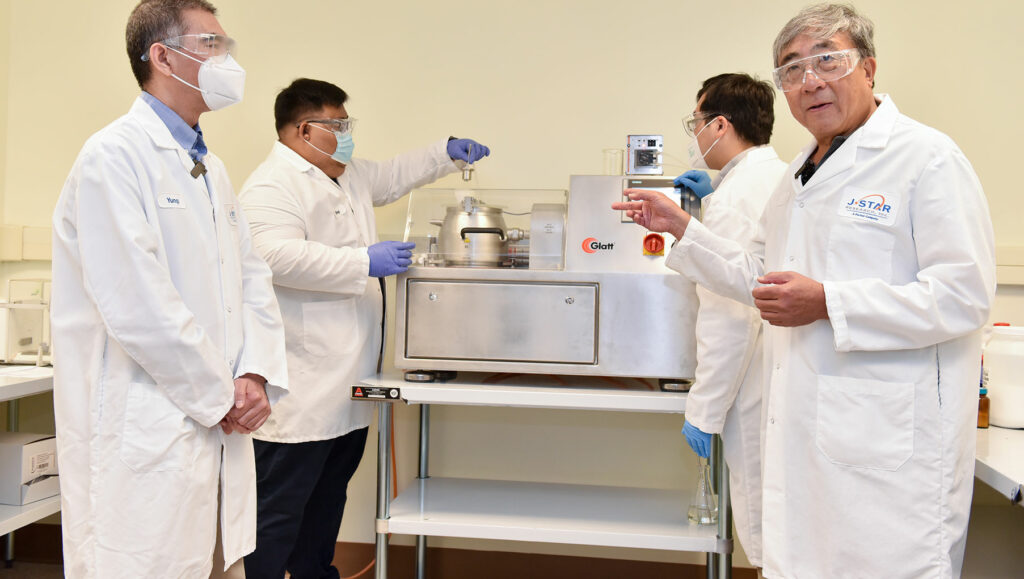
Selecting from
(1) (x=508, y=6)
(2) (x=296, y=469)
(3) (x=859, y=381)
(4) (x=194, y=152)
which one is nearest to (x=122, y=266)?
(4) (x=194, y=152)

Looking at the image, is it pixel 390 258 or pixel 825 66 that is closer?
pixel 825 66

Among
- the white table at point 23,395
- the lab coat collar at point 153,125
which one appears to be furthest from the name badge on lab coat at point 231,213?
the white table at point 23,395

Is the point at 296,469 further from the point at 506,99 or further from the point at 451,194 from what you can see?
the point at 506,99

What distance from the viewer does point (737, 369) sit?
1.68 meters

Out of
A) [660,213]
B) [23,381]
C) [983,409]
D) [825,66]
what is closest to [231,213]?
[23,381]

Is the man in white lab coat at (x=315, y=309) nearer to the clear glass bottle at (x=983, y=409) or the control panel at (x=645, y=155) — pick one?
the control panel at (x=645, y=155)

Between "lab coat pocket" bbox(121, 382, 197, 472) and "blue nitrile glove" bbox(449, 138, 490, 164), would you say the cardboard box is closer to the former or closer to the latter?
"lab coat pocket" bbox(121, 382, 197, 472)

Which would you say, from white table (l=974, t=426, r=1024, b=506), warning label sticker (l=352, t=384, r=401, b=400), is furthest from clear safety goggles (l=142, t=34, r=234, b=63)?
white table (l=974, t=426, r=1024, b=506)

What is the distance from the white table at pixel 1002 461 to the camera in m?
1.24

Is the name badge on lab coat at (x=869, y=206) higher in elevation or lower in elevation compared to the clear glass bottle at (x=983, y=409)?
higher

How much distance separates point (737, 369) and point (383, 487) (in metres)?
0.93

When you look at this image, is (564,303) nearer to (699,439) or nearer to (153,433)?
(699,439)

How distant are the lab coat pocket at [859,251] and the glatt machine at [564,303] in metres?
0.54

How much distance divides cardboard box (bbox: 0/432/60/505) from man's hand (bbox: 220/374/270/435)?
829 mm
